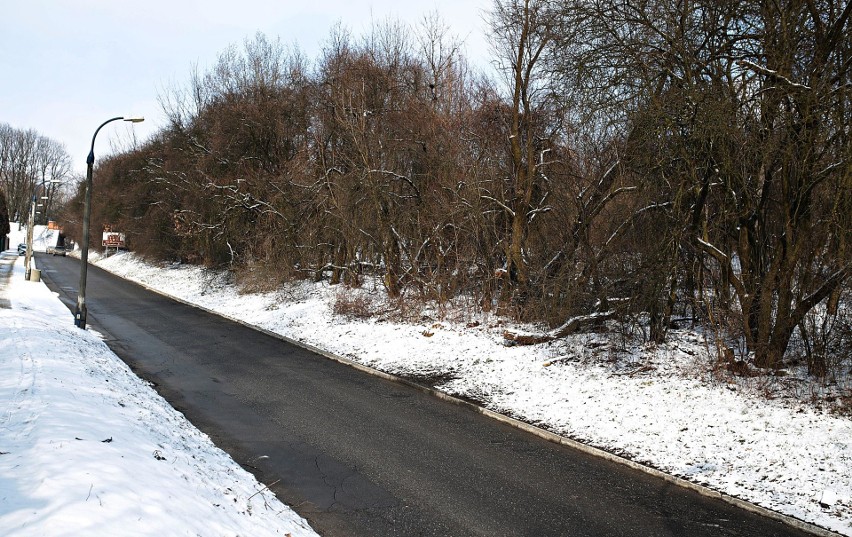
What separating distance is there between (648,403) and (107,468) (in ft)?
26.1

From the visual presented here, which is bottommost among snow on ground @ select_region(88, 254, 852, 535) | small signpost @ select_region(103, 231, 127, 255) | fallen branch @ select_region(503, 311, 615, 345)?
snow on ground @ select_region(88, 254, 852, 535)

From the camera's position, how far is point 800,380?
9.09m

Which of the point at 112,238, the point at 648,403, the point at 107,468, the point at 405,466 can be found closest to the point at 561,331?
the point at 648,403

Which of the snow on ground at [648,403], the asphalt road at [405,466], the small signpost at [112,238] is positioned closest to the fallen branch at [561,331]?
the snow on ground at [648,403]

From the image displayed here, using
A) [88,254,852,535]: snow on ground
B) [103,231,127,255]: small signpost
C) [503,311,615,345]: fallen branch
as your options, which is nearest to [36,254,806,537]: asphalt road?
[88,254,852,535]: snow on ground

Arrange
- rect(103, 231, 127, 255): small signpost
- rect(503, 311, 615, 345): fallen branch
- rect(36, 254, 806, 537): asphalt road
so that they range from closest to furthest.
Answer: rect(36, 254, 806, 537): asphalt road
rect(503, 311, 615, 345): fallen branch
rect(103, 231, 127, 255): small signpost

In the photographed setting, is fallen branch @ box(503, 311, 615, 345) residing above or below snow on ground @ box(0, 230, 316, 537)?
above

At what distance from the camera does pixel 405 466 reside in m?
7.69

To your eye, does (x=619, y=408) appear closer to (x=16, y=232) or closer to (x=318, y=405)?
(x=318, y=405)

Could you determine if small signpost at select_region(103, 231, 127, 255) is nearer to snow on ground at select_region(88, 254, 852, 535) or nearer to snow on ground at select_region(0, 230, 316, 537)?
snow on ground at select_region(88, 254, 852, 535)

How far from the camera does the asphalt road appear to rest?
6176 mm

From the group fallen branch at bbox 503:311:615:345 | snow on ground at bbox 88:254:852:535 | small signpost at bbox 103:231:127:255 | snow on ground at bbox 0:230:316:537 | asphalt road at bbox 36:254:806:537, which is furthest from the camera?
small signpost at bbox 103:231:127:255

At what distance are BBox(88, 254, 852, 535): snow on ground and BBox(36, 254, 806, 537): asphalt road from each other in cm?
60

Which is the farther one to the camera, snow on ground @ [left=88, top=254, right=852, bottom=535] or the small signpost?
the small signpost
